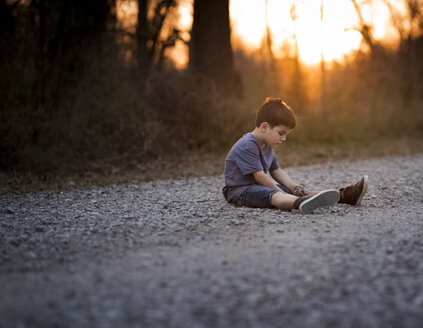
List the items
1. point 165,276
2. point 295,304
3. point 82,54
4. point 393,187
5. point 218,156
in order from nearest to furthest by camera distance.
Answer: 1. point 295,304
2. point 165,276
3. point 393,187
4. point 82,54
5. point 218,156

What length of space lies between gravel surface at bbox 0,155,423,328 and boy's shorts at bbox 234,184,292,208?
0.43ft

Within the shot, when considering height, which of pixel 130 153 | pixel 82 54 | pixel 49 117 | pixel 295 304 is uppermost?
pixel 82 54

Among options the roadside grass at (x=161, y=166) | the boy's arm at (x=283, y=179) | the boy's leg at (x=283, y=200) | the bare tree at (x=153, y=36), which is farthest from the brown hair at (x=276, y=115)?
the bare tree at (x=153, y=36)

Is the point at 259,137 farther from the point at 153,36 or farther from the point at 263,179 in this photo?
the point at 153,36

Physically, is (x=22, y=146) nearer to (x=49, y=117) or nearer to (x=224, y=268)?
(x=49, y=117)

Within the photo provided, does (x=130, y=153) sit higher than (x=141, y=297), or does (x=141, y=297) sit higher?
(x=130, y=153)

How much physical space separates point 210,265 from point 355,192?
2.68 metres

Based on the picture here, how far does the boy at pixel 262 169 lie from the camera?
5422 mm

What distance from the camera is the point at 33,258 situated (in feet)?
12.1

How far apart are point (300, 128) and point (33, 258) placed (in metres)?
12.3

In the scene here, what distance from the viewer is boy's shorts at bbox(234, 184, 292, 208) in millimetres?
5387

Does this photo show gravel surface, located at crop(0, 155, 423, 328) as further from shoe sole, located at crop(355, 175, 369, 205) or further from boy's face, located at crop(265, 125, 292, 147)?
boy's face, located at crop(265, 125, 292, 147)

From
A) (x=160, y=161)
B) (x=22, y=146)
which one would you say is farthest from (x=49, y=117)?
(x=160, y=161)

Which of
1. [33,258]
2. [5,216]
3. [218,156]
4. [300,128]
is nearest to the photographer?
[33,258]
